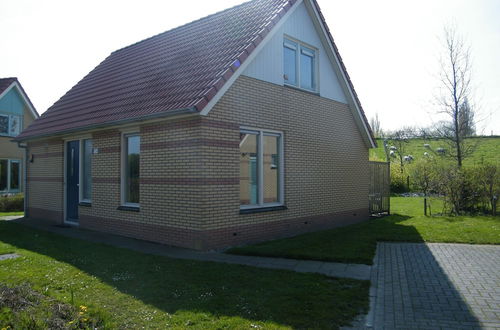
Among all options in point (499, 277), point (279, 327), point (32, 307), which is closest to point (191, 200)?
point (32, 307)

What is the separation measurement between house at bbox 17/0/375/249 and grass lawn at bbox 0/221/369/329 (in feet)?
6.53

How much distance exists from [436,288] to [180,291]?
3.88 meters

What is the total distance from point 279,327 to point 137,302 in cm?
202

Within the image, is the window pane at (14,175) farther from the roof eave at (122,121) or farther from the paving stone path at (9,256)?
the paving stone path at (9,256)

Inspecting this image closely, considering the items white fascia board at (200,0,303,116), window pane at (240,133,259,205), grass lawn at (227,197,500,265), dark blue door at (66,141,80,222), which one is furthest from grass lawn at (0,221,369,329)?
dark blue door at (66,141,80,222)

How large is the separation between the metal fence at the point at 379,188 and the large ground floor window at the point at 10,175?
2018cm

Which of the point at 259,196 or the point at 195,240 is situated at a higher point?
the point at 259,196

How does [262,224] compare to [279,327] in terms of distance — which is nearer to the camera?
[279,327]

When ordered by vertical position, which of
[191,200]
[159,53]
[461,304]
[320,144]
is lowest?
[461,304]

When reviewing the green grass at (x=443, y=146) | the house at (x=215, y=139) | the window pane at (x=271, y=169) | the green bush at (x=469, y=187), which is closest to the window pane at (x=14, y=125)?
the house at (x=215, y=139)

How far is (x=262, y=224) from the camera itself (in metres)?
9.92

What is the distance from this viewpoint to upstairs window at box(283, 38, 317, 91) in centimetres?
1135

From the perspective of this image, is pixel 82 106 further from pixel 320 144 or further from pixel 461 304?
pixel 461 304

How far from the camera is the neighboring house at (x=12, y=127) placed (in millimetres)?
23016
